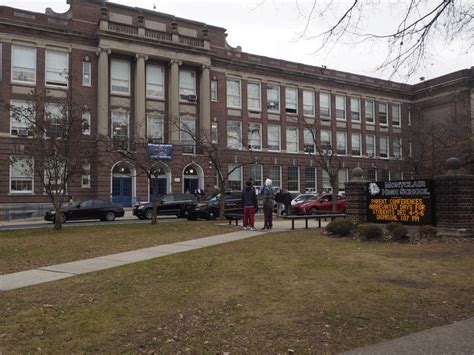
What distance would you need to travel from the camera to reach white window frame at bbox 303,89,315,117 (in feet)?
182

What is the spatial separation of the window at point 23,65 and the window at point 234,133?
18506 mm

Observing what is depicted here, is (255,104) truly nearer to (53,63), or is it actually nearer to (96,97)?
(96,97)

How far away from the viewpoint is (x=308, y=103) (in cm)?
5594

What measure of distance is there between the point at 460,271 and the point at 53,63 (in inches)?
1551

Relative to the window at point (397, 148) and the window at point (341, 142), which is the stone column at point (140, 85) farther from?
the window at point (397, 148)

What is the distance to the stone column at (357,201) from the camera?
16.4m

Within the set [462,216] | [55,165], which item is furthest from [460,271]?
Result: [55,165]

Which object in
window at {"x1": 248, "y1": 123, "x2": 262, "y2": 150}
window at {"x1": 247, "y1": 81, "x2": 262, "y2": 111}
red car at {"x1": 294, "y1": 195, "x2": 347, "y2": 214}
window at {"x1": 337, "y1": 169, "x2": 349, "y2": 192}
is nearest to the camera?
red car at {"x1": 294, "y1": 195, "x2": 347, "y2": 214}

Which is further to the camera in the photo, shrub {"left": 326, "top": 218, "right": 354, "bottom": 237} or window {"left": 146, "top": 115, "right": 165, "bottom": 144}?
window {"left": 146, "top": 115, "right": 165, "bottom": 144}

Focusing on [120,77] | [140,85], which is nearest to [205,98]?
[140,85]

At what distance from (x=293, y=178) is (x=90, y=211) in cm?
2828

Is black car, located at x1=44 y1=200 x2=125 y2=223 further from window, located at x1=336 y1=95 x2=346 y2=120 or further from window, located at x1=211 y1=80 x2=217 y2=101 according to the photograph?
window, located at x1=336 y1=95 x2=346 y2=120

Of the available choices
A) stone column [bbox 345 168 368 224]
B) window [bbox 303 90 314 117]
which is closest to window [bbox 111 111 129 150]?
window [bbox 303 90 314 117]

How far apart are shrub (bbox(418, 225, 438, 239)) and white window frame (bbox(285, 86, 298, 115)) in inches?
1637
